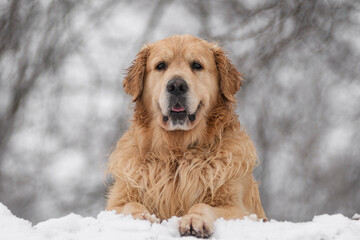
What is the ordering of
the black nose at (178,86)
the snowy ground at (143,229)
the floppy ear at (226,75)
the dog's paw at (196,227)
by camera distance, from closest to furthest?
the snowy ground at (143,229) → the dog's paw at (196,227) → the black nose at (178,86) → the floppy ear at (226,75)

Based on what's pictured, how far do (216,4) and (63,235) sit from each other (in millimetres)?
4364

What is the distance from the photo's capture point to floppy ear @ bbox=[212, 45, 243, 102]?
413 cm

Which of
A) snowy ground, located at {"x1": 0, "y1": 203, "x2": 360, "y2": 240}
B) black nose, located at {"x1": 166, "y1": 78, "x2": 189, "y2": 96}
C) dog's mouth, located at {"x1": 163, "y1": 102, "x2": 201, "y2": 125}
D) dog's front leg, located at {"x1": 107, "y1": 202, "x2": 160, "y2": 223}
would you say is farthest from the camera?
dog's mouth, located at {"x1": 163, "y1": 102, "x2": 201, "y2": 125}

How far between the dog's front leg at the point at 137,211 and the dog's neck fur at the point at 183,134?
56cm

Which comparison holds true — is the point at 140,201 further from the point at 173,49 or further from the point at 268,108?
the point at 268,108

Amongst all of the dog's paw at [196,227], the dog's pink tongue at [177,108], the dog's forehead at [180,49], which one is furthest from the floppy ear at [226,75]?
the dog's paw at [196,227]

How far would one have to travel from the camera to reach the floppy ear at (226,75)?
13.5ft

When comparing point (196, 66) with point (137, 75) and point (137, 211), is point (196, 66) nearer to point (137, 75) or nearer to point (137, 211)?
point (137, 75)

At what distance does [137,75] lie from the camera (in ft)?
13.6

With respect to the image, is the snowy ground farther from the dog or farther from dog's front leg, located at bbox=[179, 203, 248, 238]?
the dog

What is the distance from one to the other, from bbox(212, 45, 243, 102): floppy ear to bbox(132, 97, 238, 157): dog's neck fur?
13 centimetres

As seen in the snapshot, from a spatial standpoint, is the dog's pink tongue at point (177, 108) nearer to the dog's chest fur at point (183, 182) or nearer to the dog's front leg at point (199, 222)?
the dog's chest fur at point (183, 182)

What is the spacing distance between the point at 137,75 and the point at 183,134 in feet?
2.21

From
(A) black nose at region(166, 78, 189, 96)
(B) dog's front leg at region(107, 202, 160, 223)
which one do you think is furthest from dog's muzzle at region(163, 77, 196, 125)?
(B) dog's front leg at region(107, 202, 160, 223)
